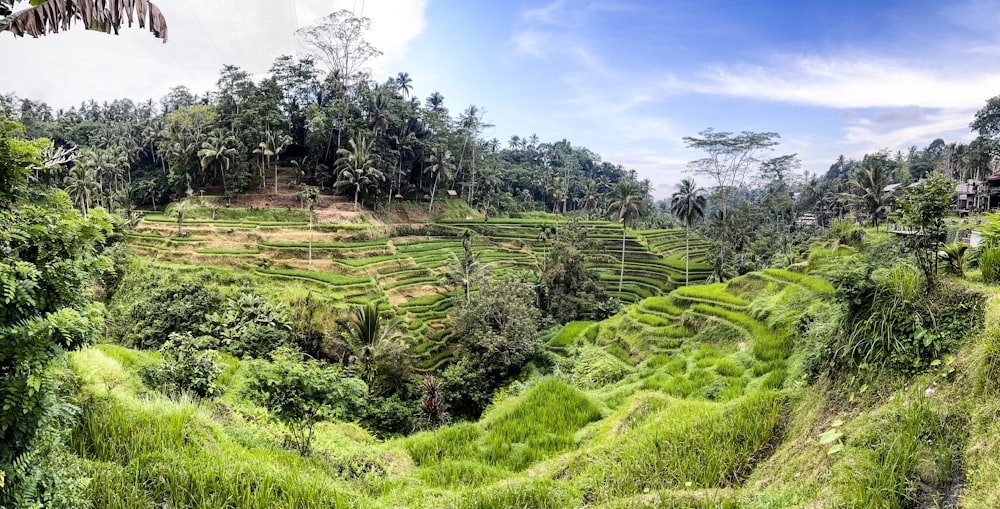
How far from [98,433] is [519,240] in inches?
1401

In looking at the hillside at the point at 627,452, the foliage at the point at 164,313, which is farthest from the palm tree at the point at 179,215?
the hillside at the point at 627,452

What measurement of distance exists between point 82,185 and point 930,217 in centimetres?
4294

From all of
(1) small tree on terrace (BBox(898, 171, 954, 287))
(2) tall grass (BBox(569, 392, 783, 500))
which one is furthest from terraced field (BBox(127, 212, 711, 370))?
(1) small tree on terrace (BBox(898, 171, 954, 287))

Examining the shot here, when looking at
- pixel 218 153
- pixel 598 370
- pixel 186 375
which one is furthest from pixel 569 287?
pixel 218 153

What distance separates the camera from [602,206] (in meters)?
60.9

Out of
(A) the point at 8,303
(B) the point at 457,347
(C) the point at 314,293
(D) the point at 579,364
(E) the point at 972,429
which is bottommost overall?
(B) the point at 457,347

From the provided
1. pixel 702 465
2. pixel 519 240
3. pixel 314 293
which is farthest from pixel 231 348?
pixel 519 240

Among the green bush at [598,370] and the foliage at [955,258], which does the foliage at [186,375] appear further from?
the foliage at [955,258]

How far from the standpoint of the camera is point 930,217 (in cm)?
446

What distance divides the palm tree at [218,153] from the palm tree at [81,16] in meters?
33.5

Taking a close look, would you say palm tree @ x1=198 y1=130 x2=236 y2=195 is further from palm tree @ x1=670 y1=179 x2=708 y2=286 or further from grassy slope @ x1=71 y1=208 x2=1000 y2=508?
palm tree @ x1=670 y1=179 x2=708 y2=286

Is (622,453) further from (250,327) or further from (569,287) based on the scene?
(569,287)

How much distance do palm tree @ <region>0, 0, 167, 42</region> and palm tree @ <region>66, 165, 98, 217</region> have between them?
1312 inches

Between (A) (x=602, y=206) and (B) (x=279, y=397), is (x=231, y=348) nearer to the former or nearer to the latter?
(B) (x=279, y=397)
